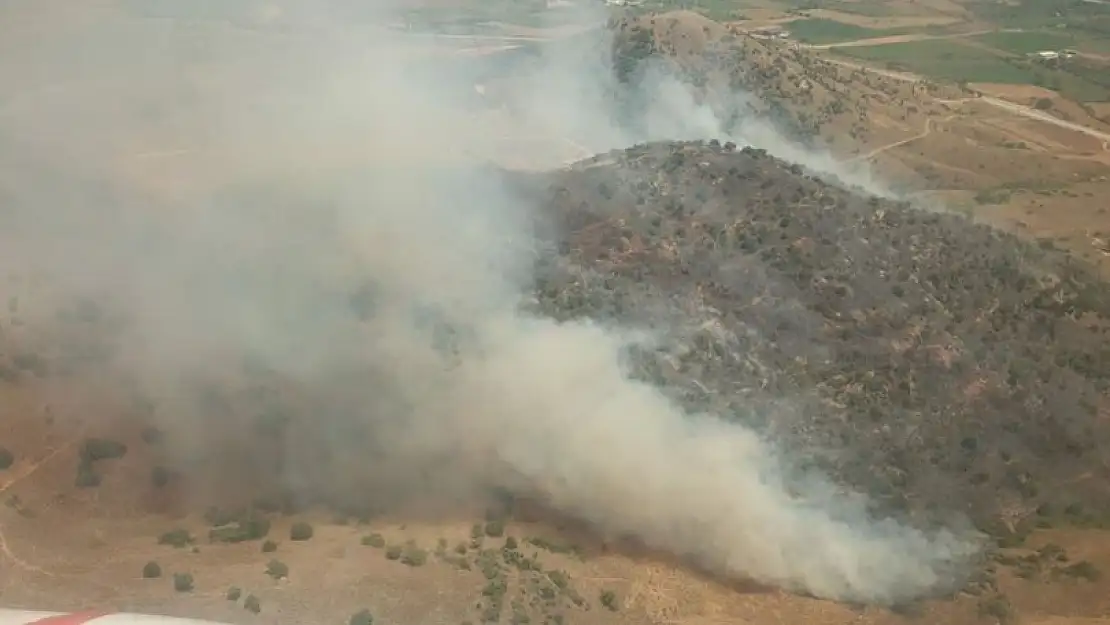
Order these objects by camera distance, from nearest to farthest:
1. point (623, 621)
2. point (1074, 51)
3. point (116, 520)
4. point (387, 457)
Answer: point (623, 621) → point (116, 520) → point (387, 457) → point (1074, 51)

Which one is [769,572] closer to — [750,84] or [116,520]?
[116,520]

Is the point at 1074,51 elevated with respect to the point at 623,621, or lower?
elevated

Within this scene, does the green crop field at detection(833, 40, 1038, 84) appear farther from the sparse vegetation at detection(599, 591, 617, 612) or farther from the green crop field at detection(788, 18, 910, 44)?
the sparse vegetation at detection(599, 591, 617, 612)

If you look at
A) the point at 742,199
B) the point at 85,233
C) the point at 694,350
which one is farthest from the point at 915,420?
the point at 85,233

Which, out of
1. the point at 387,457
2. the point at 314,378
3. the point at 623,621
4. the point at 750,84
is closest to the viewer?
the point at 623,621

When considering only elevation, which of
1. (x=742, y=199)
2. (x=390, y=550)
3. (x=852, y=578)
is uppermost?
(x=742, y=199)

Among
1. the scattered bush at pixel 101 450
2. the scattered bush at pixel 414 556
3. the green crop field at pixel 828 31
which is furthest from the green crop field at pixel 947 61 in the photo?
the scattered bush at pixel 101 450

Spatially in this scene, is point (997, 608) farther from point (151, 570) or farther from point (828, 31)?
point (828, 31)
